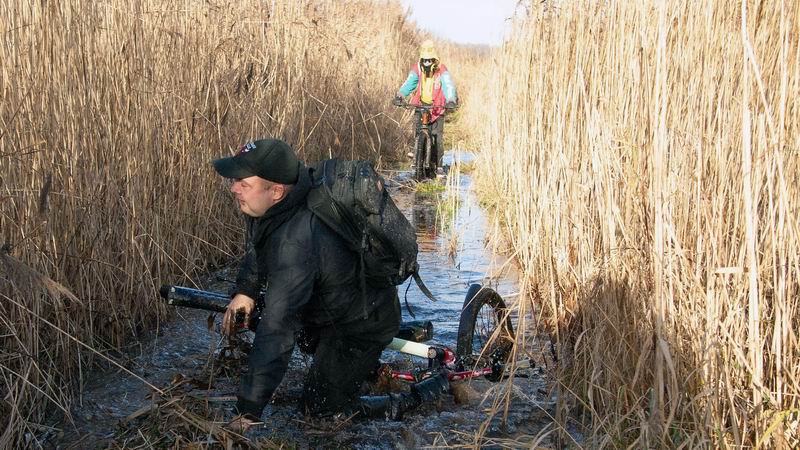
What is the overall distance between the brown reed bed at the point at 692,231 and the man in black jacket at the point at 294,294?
745 mm

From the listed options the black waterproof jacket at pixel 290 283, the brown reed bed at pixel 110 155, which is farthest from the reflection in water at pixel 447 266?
the brown reed bed at pixel 110 155

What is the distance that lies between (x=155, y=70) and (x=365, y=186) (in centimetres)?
189

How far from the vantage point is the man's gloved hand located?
324 centimetres

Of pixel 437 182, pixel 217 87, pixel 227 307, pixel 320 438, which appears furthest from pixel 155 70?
pixel 437 182

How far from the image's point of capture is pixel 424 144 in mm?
11297

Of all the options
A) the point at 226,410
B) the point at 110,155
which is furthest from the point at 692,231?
the point at 110,155

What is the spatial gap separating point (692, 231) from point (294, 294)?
4.78ft

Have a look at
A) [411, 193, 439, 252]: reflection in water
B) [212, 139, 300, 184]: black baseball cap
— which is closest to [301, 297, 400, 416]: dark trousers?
[212, 139, 300, 184]: black baseball cap

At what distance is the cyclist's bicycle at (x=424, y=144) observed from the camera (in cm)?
1123

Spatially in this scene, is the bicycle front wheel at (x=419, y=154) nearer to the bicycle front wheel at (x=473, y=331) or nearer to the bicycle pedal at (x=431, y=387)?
the bicycle front wheel at (x=473, y=331)

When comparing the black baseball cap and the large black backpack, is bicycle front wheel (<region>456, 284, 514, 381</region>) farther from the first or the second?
the black baseball cap

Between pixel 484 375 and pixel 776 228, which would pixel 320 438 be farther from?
pixel 776 228

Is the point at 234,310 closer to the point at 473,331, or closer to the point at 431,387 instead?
the point at 431,387

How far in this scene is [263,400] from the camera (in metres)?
3.08
